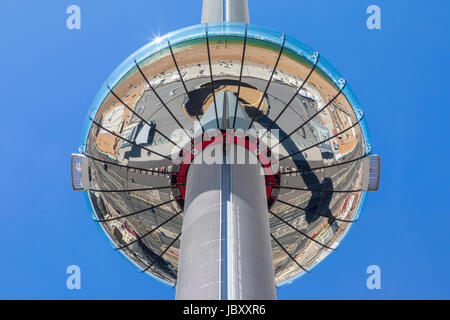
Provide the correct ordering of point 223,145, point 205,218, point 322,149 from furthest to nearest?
1. point 322,149
2. point 223,145
3. point 205,218

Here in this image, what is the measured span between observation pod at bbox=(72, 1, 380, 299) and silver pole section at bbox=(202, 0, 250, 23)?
6695mm

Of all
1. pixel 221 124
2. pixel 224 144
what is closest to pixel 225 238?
pixel 224 144

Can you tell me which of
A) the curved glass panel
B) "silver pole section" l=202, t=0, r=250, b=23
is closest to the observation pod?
the curved glass panel

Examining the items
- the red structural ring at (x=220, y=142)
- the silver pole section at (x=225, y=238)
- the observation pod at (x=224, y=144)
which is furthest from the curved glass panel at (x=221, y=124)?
the silver pole section at (x=225, y=238)

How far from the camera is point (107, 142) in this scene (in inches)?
559

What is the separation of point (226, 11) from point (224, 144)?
9.17 meters

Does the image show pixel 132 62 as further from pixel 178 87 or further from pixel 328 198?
pixel 328 198

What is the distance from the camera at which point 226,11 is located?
19656 millimetres

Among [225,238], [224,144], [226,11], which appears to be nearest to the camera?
[225,238]

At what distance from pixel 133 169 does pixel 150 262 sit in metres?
3.69

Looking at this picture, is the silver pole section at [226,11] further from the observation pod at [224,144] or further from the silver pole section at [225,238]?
the silver pole section at [225,238]

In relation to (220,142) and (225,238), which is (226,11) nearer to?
(220,142)

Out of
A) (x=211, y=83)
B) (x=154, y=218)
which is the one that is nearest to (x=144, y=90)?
(x=211, y=83)

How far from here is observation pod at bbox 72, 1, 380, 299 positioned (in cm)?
1277
